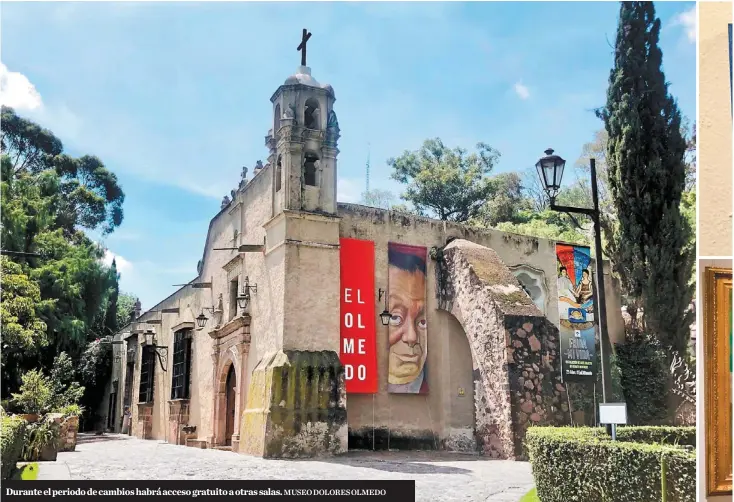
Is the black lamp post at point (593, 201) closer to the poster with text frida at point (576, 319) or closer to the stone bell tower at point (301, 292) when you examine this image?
the poster with text frida at point (576, 319)

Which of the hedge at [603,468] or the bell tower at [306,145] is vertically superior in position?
the bell tower at [306,145]

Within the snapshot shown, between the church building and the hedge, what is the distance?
3.22 meters

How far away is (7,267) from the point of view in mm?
8641

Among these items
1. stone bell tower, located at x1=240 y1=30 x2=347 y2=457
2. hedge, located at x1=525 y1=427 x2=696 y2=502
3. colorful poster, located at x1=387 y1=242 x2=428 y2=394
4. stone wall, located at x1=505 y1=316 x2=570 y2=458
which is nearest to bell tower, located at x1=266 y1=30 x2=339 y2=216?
stone bell tower, located at x1=240 y1=30 x2=347 y2=457

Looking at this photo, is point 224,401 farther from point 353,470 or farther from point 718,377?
point 718,377

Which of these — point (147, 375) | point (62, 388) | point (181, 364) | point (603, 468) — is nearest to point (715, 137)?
point (603, 468)

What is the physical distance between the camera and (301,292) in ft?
31.6

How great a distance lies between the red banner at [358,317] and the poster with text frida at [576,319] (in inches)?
108

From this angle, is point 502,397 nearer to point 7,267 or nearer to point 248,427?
point 248,427

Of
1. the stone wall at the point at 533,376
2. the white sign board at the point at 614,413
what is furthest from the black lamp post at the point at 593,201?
the stone wall at the point at 533,376

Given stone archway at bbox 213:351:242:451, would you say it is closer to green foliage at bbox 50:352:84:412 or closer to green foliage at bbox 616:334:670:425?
green foliage at bbox 50:352:84:412

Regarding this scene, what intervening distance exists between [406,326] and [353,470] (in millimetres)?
3528

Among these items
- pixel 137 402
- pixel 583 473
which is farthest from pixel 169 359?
pixel 583 473

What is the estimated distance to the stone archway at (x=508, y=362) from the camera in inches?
344
